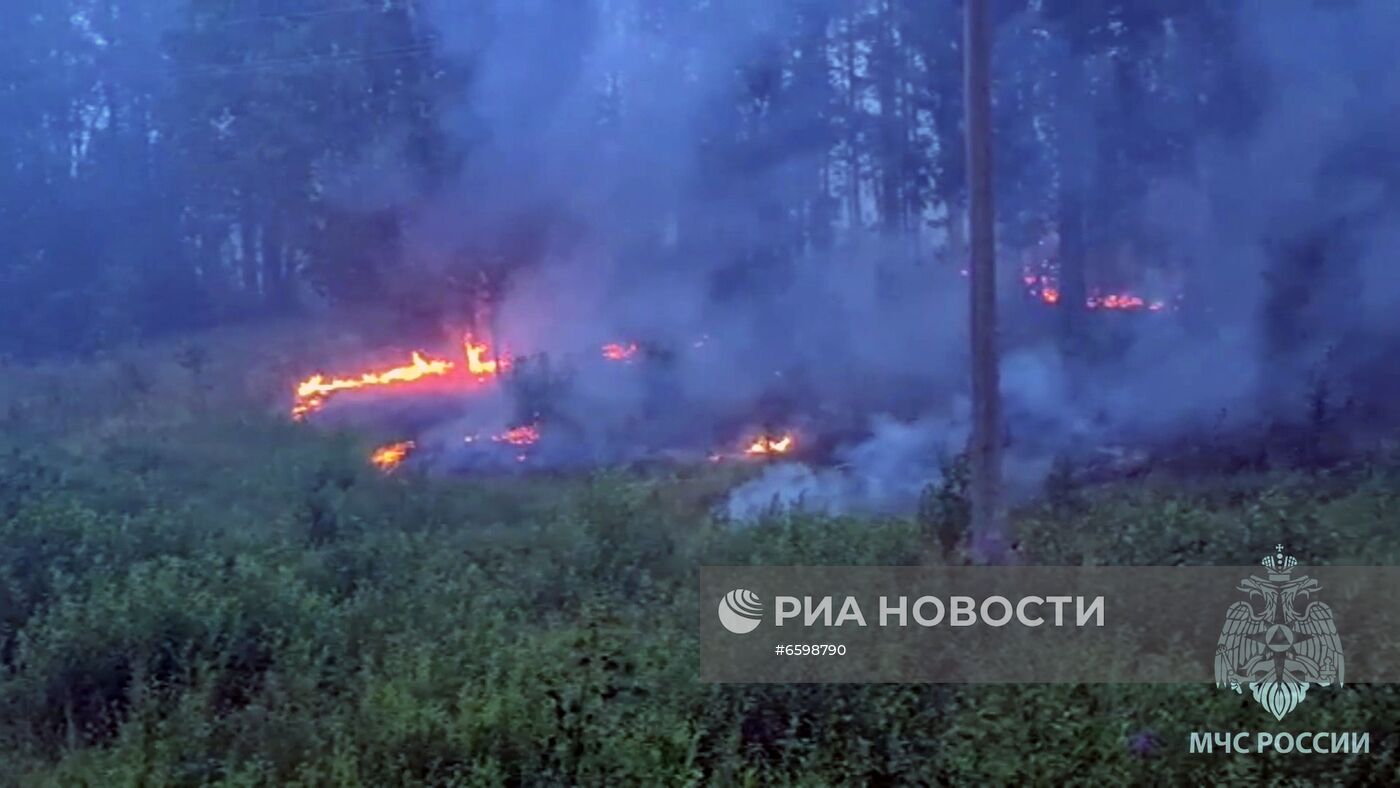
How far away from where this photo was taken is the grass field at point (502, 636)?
484 centimetres

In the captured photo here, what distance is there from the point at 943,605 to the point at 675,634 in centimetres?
126

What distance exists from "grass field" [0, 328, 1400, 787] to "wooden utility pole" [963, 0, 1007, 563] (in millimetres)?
276

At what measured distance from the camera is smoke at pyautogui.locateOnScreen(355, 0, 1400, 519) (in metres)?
10.4

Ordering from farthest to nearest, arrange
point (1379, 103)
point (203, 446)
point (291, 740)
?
point (1379, 103)
point (203, 446)
point (291, 740)

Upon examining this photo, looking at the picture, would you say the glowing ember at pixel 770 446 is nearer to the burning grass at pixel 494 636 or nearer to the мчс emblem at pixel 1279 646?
the burning grass at pixel 494 636

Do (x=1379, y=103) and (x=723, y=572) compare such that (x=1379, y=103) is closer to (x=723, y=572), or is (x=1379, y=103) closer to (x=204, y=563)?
(x=723, y=572)

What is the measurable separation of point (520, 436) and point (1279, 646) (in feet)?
20.2

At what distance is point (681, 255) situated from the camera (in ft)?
37.0

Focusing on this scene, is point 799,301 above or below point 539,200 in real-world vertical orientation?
below

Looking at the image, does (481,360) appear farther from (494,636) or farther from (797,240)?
(494,636)

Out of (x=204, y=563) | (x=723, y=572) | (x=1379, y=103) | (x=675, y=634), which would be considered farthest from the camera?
(x=1379, y=103)

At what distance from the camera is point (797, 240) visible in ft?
37.9

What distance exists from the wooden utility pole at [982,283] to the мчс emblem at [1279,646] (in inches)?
61.0

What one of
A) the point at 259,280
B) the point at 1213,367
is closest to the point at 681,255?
the point at 259,280
